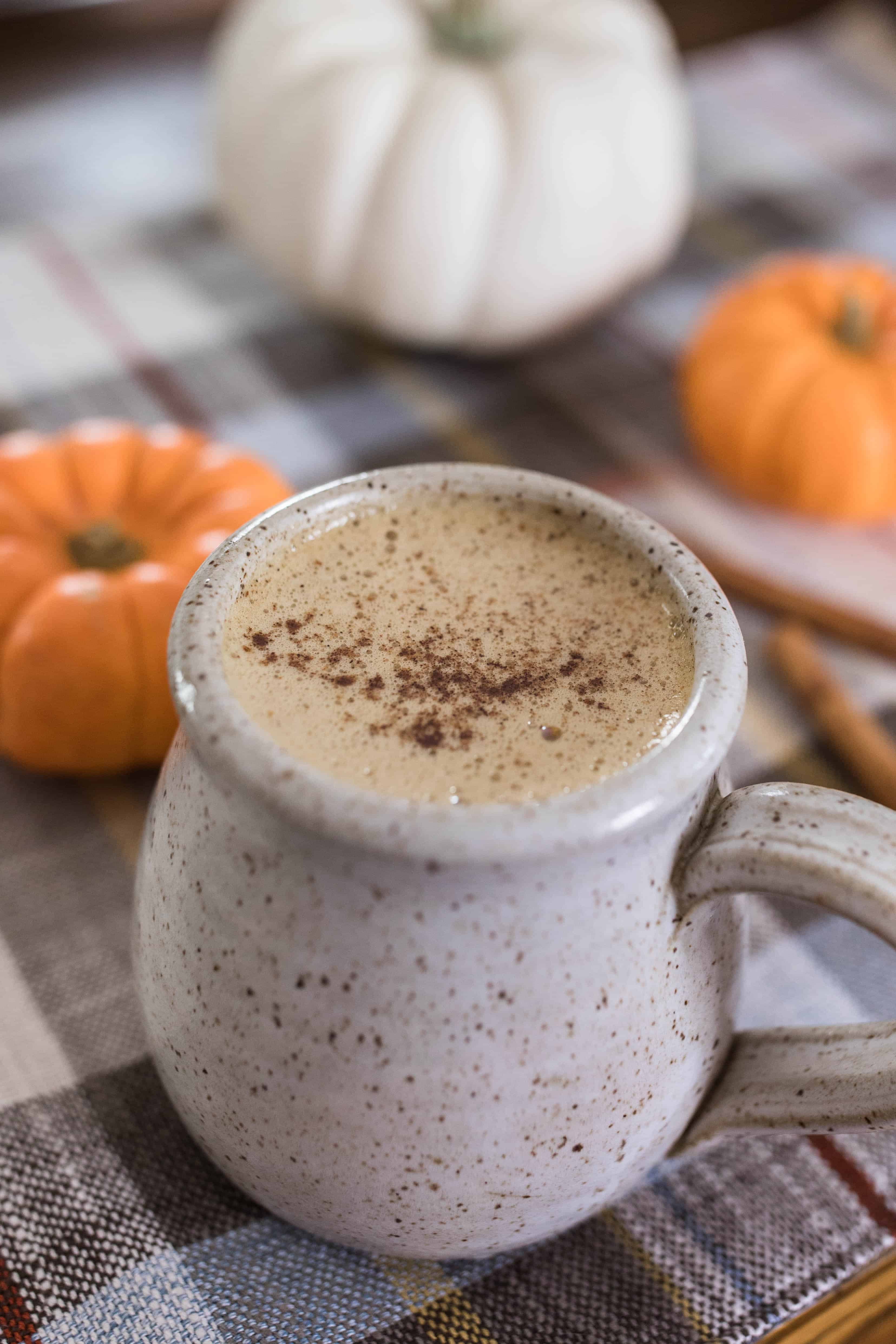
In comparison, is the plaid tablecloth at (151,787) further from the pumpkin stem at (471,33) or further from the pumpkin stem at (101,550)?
the pumpkin stem at (471,33)

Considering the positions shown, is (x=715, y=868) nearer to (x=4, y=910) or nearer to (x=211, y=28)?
(x=4, y=910)

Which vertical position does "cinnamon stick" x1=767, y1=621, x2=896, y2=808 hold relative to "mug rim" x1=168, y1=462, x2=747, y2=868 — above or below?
below

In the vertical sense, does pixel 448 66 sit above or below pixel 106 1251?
above

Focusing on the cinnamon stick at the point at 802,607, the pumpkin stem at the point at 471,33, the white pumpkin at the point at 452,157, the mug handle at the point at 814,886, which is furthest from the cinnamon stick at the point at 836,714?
the pumpkin stem at the point at 471,33

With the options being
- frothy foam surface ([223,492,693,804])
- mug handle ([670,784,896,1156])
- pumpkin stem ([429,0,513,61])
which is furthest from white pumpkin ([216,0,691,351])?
mug handle ([670,784,896,1156])

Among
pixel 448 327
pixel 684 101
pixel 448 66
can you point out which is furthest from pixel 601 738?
pixel 684 101

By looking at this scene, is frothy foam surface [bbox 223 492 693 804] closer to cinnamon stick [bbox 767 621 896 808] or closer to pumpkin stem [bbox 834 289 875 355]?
cinnamon stick [bbox 767 621 896 808]

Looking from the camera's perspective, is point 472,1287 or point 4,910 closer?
point 472,1287
